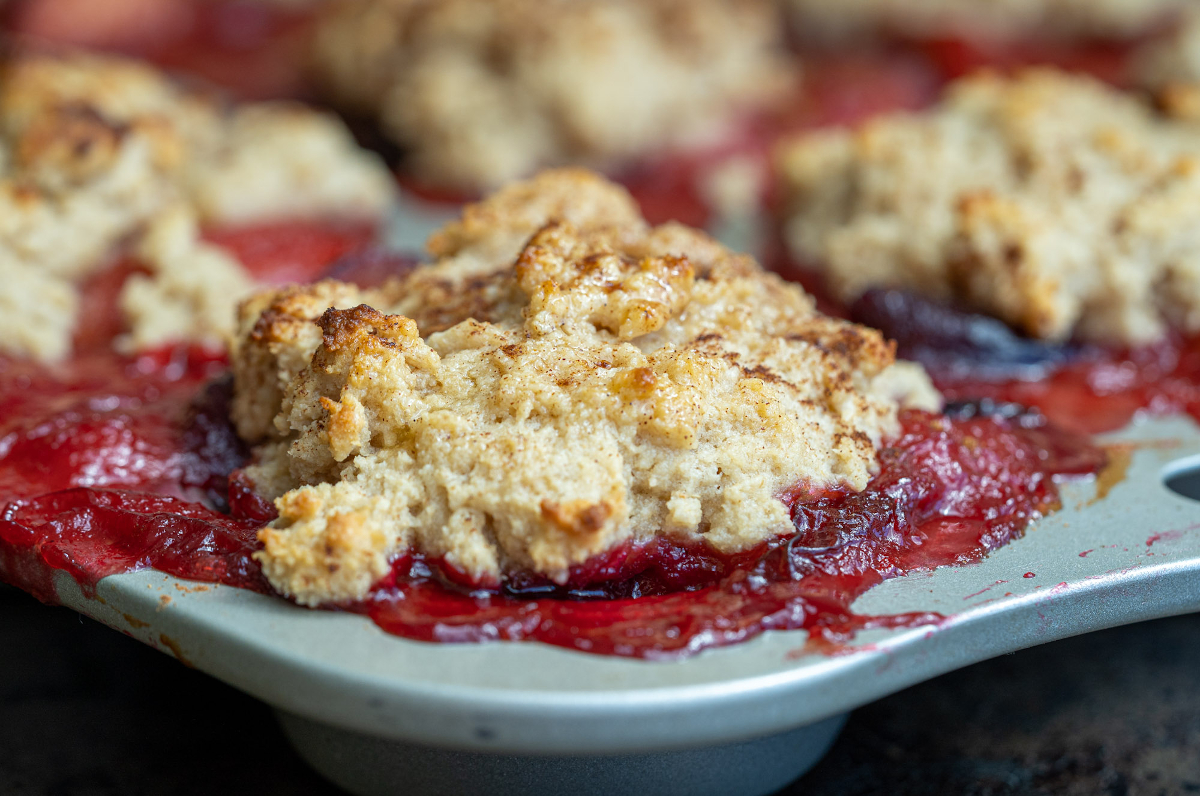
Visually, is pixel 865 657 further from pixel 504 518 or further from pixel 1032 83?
pixel 1032 83

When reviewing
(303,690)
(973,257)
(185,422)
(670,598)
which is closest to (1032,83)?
(973,257)

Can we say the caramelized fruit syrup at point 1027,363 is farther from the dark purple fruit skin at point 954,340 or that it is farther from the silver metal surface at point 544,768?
the silver metal surface at point 544,768

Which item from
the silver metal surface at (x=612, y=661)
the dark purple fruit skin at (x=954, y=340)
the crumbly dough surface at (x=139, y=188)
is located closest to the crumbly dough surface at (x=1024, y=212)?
the dark purple fruit skin at (x=954, y=340)

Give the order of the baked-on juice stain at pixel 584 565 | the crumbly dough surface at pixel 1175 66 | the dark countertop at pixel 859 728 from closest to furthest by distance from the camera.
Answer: the baked-on juice stain at pixel 584 565 < the dark countertop at pixel 859 728 < the crumbly dough surface at pixel 1175 66

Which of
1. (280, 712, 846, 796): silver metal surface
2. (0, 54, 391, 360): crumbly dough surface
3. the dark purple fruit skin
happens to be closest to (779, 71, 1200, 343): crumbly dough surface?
the dark purple fruit skin

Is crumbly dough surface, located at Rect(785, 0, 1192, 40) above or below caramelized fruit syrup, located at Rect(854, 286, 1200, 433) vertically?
above

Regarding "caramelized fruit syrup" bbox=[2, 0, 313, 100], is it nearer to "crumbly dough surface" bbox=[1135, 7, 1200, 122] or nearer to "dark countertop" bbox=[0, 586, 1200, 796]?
"dark countertop" bbox=[0, 586, 1200, 796]
